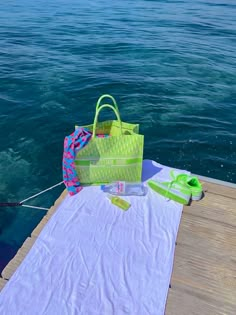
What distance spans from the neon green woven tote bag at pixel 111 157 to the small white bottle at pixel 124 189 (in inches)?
3.8

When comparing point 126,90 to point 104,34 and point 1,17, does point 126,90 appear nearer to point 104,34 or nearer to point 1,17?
point 104,34

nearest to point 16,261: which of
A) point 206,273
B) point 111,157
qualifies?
point 111,157

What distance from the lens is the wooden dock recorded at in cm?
292

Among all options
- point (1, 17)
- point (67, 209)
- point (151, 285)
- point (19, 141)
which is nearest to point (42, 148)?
point (19, 141)

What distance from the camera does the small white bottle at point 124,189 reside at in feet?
13.7

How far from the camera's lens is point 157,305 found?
2.86 meters

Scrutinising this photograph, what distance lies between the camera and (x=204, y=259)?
11.1ft

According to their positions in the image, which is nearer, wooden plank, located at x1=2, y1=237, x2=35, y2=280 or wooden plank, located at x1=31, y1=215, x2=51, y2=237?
wooden plank, located at x1=2, y1=237, x2=35, y2=280

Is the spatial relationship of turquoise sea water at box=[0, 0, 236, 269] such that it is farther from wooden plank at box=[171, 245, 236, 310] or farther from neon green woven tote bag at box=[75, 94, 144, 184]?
wooden plank at box=[171, 245, 236, 310]

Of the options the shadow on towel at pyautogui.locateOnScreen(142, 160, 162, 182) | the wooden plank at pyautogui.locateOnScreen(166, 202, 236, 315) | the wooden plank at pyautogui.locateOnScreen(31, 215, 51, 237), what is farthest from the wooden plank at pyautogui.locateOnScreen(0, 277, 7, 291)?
the shadow on towel at pyautogui.locateOnScreen(142, 160, 162, 182)

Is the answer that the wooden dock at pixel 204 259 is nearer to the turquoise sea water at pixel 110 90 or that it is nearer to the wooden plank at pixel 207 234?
the wooden plank at pixel 207 234

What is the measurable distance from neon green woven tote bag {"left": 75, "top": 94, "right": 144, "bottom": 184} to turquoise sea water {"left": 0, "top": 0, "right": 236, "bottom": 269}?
6.06ft

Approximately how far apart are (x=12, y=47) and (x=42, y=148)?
900cm

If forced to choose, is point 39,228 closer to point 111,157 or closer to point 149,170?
point 111,157
